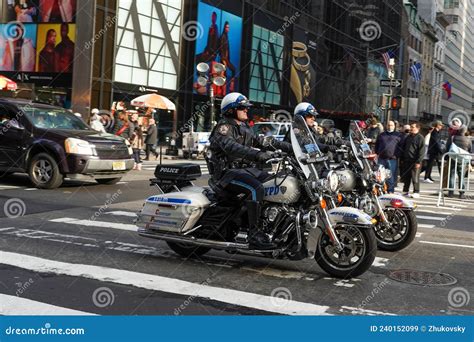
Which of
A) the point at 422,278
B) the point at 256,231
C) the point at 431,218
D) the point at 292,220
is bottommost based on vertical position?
the point at 422,278

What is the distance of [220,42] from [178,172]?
99.4 feet

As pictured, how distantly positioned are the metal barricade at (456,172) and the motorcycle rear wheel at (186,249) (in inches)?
342

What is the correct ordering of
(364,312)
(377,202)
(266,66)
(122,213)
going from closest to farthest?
(364,312), (377,202), (122,213), (266,66)

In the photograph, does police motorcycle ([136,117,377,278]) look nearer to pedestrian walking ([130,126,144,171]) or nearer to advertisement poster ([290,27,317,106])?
pedestrian walking ([130,126,144,171])

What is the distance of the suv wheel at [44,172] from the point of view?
12164 millimetres

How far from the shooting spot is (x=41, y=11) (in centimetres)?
2762

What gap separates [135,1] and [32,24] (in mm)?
5084

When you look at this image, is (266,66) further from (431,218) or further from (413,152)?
(431,218)

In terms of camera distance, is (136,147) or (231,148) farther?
(136,147)

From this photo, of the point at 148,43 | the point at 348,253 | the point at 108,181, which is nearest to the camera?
the point at 348,253

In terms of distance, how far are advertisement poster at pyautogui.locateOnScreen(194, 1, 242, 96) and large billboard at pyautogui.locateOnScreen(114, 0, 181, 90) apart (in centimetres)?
182

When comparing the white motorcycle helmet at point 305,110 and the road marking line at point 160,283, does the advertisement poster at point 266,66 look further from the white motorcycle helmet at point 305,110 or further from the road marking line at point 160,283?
the road marking line at point 160,283

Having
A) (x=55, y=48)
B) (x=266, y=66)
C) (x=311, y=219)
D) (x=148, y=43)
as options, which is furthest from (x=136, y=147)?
(x=266, y=66)

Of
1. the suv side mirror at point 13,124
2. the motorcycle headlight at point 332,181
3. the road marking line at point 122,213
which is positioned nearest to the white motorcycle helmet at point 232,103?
the motorcycle headlight at point 332,181
